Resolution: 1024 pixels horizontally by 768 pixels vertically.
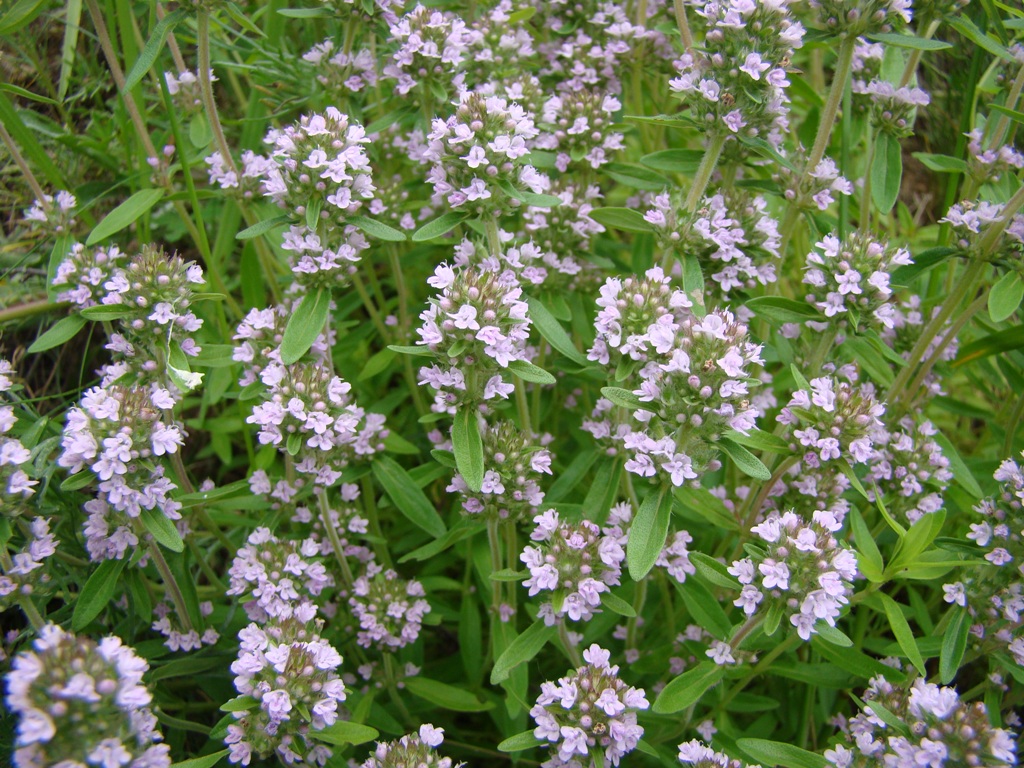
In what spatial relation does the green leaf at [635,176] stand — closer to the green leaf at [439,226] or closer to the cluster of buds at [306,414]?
the green leaf at [439,226]

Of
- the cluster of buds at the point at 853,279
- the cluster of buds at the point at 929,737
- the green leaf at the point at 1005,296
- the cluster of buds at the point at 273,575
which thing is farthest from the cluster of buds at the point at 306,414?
the green leaf at the point at 1005,296

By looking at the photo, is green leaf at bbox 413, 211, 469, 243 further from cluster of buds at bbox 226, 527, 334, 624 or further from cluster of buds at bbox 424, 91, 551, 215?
cluster of buds at bbox 226, 527, 334, 624

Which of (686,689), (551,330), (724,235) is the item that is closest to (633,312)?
(551,330)

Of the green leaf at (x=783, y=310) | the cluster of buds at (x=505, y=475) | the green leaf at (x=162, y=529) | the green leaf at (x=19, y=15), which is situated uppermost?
the green leaf at (x=19, y=15)

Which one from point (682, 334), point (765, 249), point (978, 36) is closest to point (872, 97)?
point (978, 36)

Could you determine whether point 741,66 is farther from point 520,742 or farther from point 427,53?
point 520,742

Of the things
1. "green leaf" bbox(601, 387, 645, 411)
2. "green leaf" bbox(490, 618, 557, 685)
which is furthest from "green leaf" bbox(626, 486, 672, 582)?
"green leaf" bbox(490, 618, 557, 685)

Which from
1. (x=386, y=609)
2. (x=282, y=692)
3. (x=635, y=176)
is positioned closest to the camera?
Answer: (x=282, y=692)
